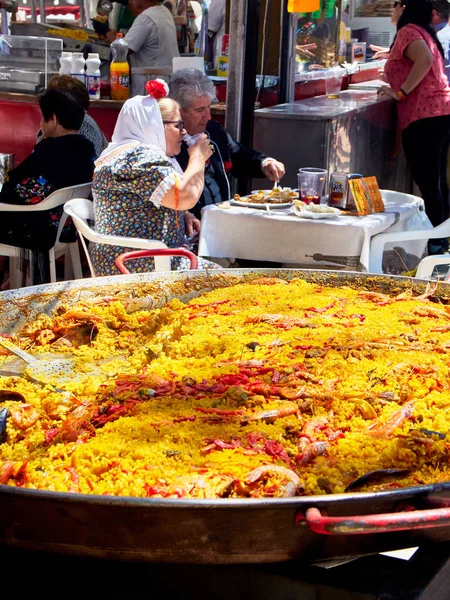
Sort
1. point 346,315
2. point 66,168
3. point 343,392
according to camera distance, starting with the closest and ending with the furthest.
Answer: point 343,392, point 346,315, point 66,168

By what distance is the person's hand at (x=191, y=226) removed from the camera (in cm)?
456

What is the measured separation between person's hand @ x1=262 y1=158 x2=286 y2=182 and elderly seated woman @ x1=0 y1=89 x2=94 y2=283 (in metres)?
1.16

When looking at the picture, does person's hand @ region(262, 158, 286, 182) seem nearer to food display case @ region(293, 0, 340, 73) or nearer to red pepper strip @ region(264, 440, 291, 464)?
food display case @ region(293, 0, 340, 73)

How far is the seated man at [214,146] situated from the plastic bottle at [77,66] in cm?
128

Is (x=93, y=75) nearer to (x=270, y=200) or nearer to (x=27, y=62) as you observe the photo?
(x=27, y=62)

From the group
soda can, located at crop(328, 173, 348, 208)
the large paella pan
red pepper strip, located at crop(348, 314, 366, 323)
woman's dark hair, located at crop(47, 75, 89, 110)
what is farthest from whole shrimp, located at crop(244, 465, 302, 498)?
woman's dark hair, located at crop(47, 75, 89, 110)

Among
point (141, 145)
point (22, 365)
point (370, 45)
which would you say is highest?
point (370, 45)

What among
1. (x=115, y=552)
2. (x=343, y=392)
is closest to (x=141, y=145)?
(x=343, y=392)

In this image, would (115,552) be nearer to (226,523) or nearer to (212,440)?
(226,523)

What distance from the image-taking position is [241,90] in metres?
A: 5.33

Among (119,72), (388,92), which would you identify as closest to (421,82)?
(388,92)

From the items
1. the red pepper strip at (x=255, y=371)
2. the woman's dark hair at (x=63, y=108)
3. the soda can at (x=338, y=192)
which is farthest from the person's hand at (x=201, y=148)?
the red pepper strip at (x=255, y=371)

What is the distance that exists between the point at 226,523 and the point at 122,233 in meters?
2.89

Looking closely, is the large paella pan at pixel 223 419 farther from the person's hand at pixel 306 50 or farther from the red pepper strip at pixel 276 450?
the person's hand at pixel 306 50
